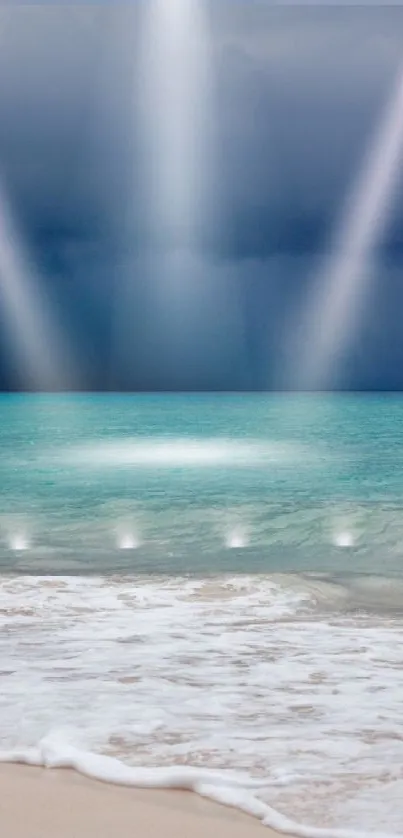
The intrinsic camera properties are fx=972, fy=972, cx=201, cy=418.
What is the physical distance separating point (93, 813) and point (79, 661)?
→ 2.07 metres

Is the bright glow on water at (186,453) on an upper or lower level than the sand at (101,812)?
lower

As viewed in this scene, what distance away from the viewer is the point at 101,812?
9.87 feet

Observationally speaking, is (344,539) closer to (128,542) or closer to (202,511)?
(128,542)

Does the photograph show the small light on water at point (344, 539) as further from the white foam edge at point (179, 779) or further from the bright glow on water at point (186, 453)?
the bright glow on water at point (186, 453)

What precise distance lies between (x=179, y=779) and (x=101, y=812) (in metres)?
0.36

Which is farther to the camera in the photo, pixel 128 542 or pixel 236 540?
pixel 236 540

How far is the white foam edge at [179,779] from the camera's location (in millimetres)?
2912

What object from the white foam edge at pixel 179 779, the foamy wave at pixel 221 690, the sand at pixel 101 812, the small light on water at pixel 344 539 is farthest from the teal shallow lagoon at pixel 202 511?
the sand at pixel 101 812

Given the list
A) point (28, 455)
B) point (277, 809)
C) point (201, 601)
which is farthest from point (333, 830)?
point (28, 455)

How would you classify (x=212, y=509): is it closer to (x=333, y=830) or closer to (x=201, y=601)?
(x=201, y=601)

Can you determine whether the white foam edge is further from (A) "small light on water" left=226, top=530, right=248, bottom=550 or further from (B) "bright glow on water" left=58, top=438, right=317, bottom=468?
(B) "bright glow on water" left=58, top=438, right=317, bottom=468

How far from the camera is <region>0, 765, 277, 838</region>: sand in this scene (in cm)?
286

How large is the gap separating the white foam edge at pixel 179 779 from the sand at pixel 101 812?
4cm

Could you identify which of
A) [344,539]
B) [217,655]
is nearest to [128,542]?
[344,539]
